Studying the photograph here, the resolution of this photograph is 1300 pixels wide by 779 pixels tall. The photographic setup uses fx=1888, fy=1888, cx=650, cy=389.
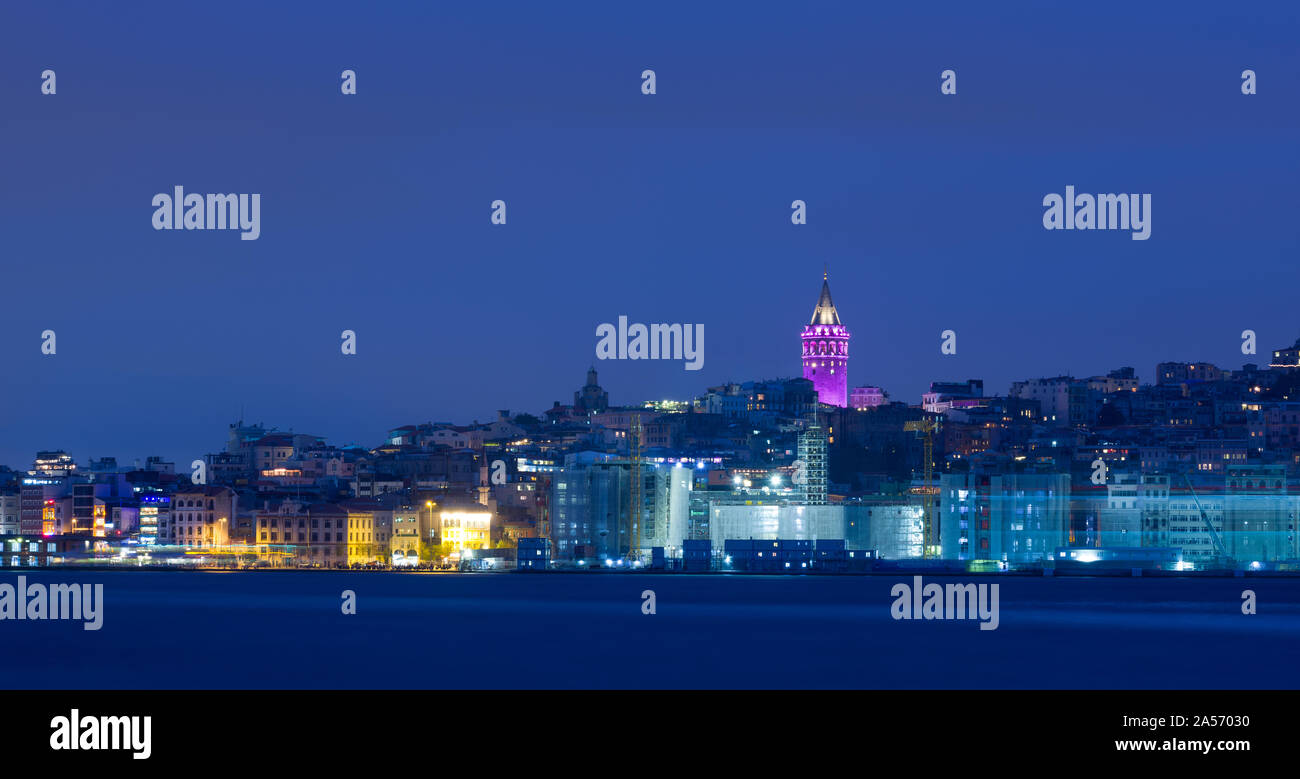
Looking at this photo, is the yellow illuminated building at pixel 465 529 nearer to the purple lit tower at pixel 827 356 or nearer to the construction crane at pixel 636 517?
the construction crane at pixel 636 517

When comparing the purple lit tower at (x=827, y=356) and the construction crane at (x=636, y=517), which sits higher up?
the purple lit tower at (x=827, y=356)

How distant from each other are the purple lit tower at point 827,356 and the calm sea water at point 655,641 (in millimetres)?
73516

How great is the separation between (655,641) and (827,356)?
10306cm

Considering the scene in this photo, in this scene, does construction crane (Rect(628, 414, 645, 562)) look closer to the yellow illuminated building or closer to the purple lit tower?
the yellow illuminated building

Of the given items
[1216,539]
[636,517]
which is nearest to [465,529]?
[636,517]

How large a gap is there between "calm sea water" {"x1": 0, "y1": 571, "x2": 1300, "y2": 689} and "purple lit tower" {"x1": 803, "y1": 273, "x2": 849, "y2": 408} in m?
73.5

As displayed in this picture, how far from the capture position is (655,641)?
45.5m

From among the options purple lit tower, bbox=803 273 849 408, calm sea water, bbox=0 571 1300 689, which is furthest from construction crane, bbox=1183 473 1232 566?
purple lit tower, bbox=803 273 849 408

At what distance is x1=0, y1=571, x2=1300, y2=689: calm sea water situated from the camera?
123ft

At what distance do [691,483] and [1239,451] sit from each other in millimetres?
26240

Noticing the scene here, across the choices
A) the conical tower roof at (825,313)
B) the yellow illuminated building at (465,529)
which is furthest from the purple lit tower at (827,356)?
the yellow illuminated building at (465,529)

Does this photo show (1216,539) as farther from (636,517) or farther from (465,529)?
(465,529)

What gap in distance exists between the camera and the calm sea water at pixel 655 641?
3753 cm

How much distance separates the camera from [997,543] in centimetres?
7681
